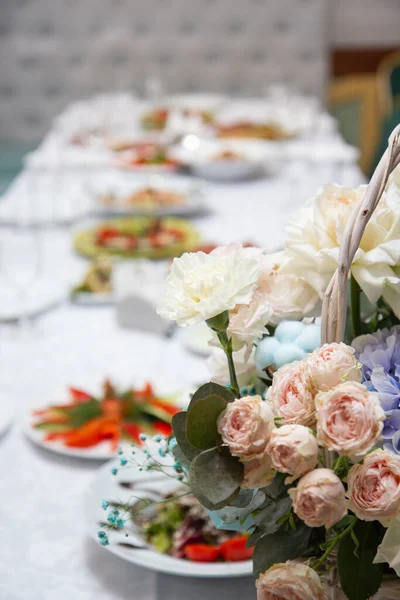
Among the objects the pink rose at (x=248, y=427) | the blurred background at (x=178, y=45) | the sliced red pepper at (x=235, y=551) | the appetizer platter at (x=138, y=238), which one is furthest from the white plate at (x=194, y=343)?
the blurred background at (x=178, y=45)

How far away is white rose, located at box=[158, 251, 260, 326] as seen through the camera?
1.75 feet

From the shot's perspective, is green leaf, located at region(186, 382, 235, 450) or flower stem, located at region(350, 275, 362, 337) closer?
green leaf, located at region(186, 382, 235, 450)

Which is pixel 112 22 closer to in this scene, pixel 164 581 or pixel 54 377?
pixel 54 377

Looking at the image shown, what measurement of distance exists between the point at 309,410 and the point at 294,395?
1cm

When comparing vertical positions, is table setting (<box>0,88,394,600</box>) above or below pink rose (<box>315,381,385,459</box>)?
below

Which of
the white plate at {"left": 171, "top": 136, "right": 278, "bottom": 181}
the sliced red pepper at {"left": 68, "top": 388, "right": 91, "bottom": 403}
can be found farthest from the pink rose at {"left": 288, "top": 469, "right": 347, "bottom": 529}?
the white plate at {"left": 171, "top": 136, "right": 278, "bottom": 181}

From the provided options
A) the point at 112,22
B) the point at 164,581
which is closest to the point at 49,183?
the point at 164,581

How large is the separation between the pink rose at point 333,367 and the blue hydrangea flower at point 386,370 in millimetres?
35

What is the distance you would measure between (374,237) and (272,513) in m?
0.21

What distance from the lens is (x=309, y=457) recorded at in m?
0.47

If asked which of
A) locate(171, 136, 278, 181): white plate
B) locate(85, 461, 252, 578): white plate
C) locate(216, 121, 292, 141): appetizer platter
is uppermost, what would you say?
locate(85, 461, 252, 578): white plate

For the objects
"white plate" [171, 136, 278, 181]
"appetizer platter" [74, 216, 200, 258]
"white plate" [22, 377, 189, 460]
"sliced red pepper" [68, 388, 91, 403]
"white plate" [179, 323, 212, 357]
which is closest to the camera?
"white plate" [22, 377, 189, 460]

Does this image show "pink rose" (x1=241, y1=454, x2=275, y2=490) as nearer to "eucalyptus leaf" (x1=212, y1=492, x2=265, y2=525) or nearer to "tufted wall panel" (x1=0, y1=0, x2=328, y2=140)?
"eucalyptus leaf" (x1=212, y1=492, x2=265, y2=525)

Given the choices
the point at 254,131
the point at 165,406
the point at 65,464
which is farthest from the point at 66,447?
the point at 254,131
